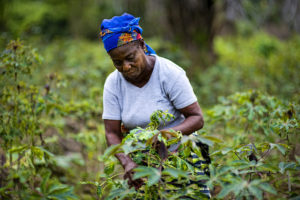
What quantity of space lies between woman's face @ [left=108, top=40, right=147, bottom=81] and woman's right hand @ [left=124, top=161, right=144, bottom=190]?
0.51m

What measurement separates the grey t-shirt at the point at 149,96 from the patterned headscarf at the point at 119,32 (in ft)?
0.80

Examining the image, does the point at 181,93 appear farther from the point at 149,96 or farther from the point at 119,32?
the point at 119,32

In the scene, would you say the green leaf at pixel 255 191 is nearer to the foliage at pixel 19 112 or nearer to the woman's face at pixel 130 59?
the woman's face at pixel 130 59

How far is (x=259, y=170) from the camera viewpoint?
1.37 meters

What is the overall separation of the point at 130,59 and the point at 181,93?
0.36 m

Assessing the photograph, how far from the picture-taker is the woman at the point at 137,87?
1606 millimetres

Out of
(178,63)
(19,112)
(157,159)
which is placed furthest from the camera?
(178,63)

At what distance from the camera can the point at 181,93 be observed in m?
1.67

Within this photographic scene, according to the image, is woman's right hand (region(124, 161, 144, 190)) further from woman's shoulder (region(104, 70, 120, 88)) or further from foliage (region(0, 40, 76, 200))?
foliage (region(0, 40, 76, 200))

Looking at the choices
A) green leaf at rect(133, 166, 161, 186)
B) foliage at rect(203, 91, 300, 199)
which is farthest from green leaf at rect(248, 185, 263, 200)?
green leaf at rect(133, 166, 161, 186)

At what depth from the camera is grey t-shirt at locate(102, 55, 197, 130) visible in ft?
5.53

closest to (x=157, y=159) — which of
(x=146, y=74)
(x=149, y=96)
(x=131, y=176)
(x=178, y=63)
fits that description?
(x=131, y=176)

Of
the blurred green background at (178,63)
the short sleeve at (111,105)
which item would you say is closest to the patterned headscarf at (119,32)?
the short sleeve at (111,105)

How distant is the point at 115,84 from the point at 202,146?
0.67 m
